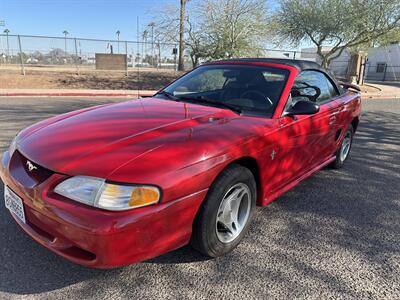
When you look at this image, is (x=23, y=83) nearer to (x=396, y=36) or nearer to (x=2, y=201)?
(x=2, y=201)

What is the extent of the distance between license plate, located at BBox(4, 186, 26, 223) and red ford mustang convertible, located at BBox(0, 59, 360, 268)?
10mm

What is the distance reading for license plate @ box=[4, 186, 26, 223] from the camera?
2349mm

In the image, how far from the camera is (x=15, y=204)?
2434 mm

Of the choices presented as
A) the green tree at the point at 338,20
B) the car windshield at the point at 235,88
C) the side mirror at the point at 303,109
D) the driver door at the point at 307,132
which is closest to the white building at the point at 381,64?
the green tree at the point at 338,20

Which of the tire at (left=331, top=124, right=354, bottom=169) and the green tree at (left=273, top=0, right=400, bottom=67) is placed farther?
the green tree at (left=273, top=0, right=400, bottom=67)

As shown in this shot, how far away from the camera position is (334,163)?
4.76 meters

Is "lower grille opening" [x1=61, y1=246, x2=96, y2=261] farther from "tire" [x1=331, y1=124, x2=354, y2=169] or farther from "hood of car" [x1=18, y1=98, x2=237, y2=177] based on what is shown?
"tire" [x1=331, y1=124, x2=354, y2=169]

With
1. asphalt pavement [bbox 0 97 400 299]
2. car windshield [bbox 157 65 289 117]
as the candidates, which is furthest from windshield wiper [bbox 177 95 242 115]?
asphalt pavement [bbox 0 97 400 299]

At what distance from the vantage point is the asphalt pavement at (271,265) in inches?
90.7

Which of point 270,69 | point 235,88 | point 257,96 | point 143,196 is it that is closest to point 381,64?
point 270,69

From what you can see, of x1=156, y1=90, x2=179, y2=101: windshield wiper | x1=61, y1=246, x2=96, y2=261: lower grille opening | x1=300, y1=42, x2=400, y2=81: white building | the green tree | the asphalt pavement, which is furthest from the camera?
x1=300, y1=42, x2=400, y2=81: white building

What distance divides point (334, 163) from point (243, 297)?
3069mm

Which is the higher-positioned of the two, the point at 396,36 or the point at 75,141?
the point at 396,36

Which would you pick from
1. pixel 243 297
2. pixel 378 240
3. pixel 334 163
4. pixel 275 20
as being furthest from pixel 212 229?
pixel 275 20
